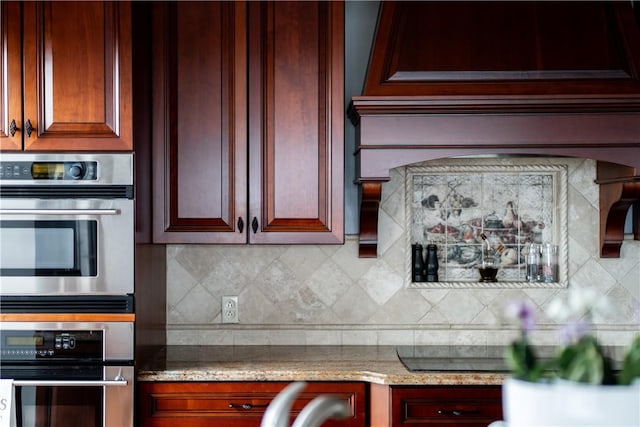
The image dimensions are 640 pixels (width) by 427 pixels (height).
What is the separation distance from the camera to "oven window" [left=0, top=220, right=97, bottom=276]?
7.83 ft

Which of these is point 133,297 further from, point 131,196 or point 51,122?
point 51,122

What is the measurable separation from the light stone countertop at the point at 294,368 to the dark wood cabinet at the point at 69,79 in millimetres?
805

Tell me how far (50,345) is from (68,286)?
207 millimetres

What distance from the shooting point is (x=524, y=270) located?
117 inches

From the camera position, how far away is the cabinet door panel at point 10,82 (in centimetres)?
241

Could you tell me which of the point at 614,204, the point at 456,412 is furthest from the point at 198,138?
the point at 614,204

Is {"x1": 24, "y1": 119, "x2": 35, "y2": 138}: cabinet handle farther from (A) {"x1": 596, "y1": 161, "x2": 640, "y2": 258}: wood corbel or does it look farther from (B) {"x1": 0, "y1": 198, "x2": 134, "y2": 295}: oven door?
(A) {"x1": 596, "y1": 161, "x2": 640, "y2": 258}: wood corbel

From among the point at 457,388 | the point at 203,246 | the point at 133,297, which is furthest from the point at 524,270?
the point at 133,297

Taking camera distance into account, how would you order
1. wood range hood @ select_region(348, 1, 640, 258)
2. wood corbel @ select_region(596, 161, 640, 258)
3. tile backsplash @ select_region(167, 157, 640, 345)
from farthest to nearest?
1. tile backsplash @ select_region(167, 157, 640, 345)
2. wood corbel @ select_region(596, 161, 640, 258)
3. wood range hood @ select_region(348, 1, 640, 258)

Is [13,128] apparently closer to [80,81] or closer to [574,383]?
[80,81]

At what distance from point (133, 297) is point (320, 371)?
69 centimetres

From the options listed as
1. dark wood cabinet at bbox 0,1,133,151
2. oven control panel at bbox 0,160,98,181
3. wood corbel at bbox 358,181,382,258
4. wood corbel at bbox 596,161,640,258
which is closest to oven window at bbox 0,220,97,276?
oven control panel at bbox 0,160,98,181

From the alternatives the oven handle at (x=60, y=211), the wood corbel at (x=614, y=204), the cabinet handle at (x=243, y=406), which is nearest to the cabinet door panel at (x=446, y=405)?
the cabinet handle at (x=243, y=406)

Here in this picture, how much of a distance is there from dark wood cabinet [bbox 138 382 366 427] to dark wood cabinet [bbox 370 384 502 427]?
122 mm
